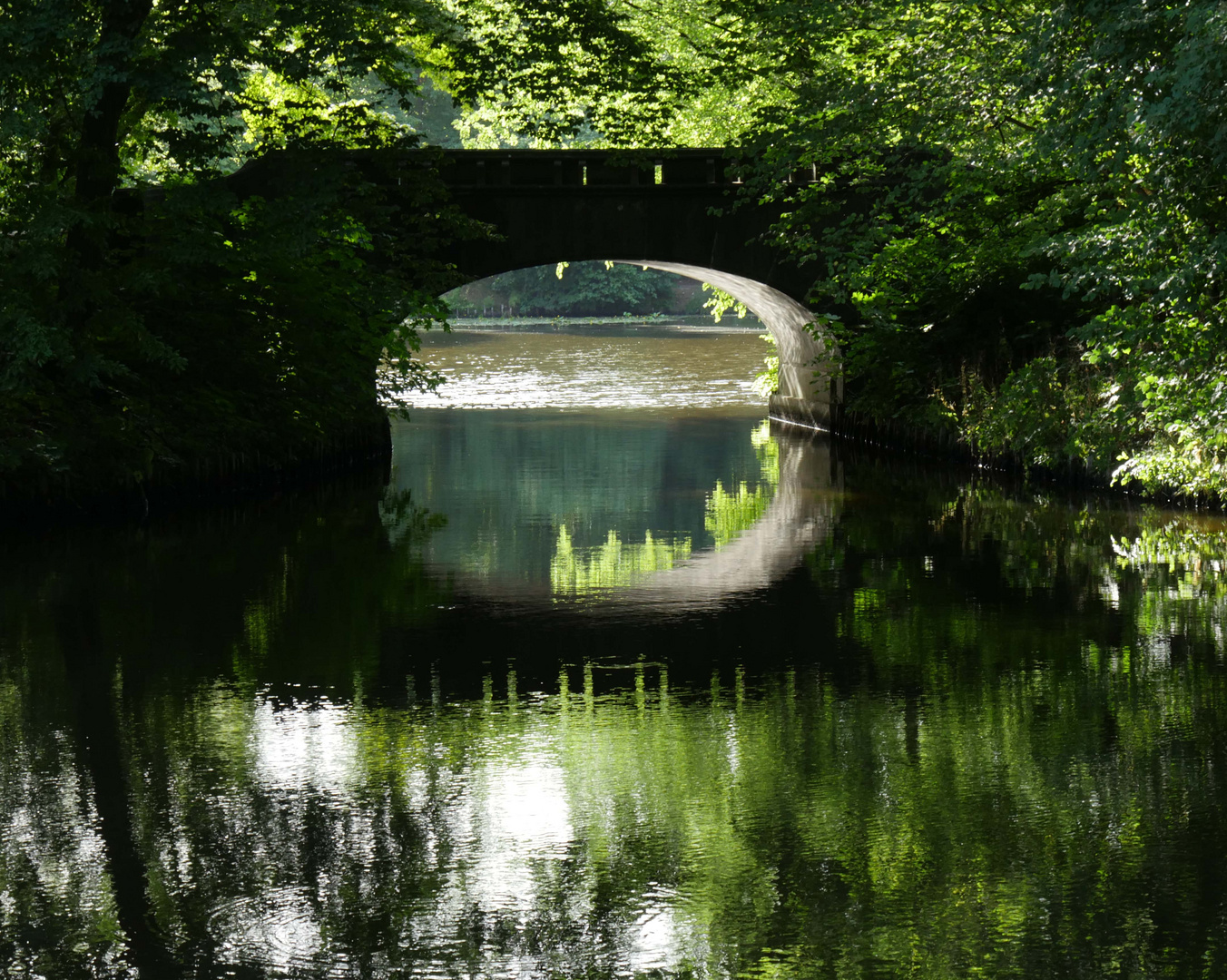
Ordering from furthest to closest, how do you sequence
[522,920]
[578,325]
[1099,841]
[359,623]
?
[578,325], [359,623], [1099,841], [522,920]

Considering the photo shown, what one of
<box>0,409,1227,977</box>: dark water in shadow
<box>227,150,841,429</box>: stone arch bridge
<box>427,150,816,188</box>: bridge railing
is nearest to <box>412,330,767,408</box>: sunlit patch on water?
<box>227,150,841,429</box>: stone arch bridge

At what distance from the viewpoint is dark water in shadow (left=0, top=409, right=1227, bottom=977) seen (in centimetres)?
509

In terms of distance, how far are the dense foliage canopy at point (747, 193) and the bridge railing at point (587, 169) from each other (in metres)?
0.48

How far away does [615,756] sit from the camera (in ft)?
23.5

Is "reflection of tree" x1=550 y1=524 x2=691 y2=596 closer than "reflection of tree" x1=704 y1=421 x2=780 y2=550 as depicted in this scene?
Yes

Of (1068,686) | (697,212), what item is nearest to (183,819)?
(1068,686)

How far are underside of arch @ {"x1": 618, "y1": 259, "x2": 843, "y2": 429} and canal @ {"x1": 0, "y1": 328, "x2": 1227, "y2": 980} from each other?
921 centimetres

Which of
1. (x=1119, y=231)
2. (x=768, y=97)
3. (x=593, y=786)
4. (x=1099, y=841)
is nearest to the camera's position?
(x=1099, y=841)

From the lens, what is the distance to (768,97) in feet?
94.4

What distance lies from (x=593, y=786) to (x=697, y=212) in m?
17.1

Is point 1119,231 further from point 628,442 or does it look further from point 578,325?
point 578,325

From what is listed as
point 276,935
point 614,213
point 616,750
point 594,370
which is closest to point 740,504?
point 614,213

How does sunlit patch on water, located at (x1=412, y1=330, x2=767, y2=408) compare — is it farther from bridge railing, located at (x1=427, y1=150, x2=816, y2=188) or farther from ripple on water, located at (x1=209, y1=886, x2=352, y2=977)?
ripple on water, located at (x1=209, y1=886, x2=352, y2=977)

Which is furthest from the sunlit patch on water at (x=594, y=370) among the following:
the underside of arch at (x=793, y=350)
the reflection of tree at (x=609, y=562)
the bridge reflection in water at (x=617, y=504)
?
the reflection of tree at (x=609, y=562)
